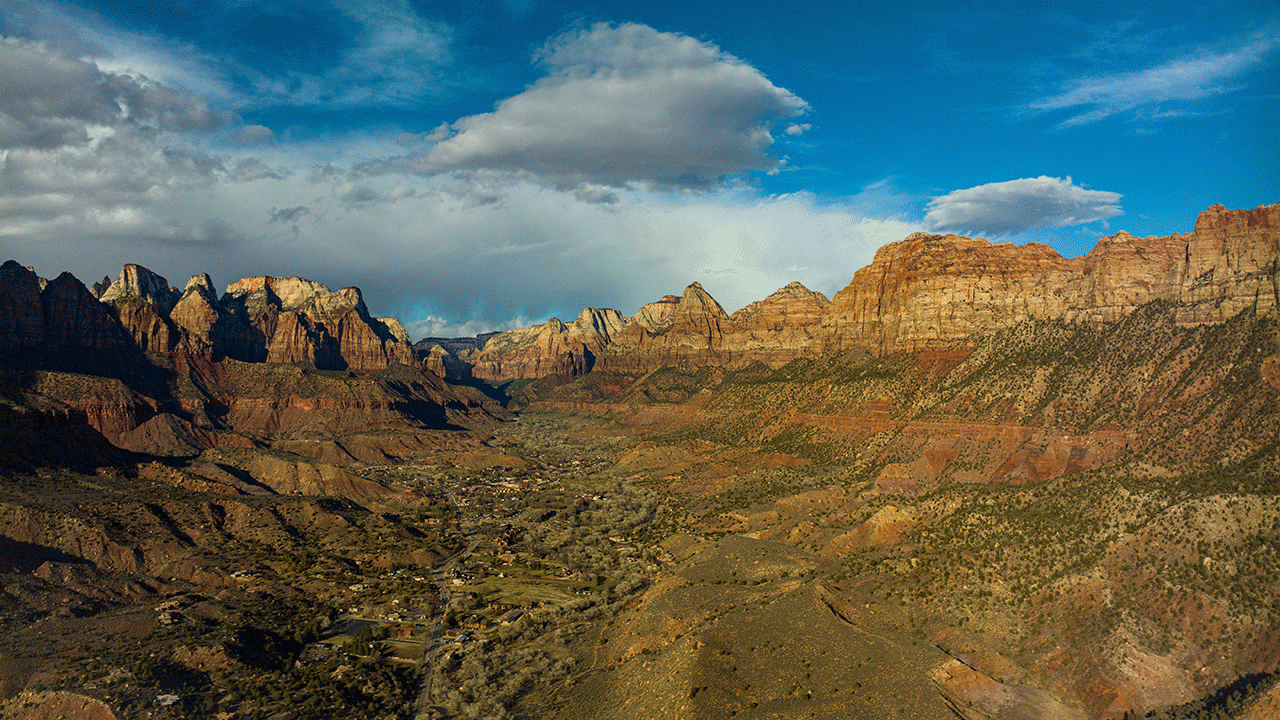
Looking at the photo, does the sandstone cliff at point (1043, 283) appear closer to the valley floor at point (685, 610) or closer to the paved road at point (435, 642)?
the valley floor at point (685, 610)

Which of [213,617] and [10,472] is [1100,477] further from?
[10,472]

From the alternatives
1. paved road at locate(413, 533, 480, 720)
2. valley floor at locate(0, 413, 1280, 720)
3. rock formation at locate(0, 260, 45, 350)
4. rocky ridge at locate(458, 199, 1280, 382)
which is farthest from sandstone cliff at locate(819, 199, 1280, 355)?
rock formation at locate(0, 260, 45, 350)

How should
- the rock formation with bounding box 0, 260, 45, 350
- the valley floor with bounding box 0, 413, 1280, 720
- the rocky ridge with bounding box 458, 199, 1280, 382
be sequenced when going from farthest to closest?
the rock formation with bounding box 0, 260, 45, 350, the rocky ridge with bounding box 458, 199, 1280, 382, the valley floor with bounding box 0, 413, 1280, 720

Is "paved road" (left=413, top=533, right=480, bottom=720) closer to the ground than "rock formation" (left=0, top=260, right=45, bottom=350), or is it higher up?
closer to the ground

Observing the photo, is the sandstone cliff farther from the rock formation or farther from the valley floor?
the rock formation

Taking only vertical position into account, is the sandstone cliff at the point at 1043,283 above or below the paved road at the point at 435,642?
above

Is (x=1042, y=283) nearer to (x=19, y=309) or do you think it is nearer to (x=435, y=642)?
(x=435, y=642)

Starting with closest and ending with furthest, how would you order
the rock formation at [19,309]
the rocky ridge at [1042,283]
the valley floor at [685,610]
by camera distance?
the valley floor at [685,610], the rocky ridge at [1042,283], the rock formation at [19,309]

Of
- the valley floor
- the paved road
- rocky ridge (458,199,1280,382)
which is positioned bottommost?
the paved road

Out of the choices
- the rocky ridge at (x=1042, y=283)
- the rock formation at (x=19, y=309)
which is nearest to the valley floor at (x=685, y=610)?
the rocky ridge at (x=1042, y=283)

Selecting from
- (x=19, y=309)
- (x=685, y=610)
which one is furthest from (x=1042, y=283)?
(x=19, y=309)

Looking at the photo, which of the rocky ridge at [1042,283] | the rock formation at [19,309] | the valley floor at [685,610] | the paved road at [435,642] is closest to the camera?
the valley floor at [685,610]
